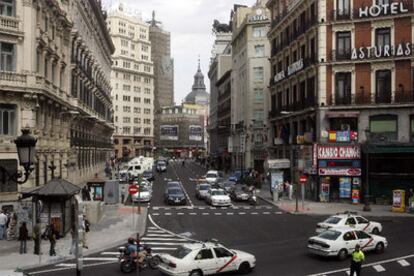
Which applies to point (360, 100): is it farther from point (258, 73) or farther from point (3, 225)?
point (258, 73)

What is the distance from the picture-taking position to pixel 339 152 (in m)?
52.8

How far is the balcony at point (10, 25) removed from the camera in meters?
39.7

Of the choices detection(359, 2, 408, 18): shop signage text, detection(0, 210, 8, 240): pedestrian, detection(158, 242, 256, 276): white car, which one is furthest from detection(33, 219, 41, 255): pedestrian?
detection(359, 2, 408, 18): shop signage text

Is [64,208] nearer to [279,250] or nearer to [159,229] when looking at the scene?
[159,229]

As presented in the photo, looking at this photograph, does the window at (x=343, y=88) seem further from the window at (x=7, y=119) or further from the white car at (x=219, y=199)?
the window at (x=7, y=119)

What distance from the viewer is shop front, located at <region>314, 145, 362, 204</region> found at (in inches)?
2066

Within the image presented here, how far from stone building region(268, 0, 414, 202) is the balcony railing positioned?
28.0m

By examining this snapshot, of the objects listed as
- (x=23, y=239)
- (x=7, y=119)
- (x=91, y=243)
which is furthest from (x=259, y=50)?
(x=23, y=239)

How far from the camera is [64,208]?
108 feet

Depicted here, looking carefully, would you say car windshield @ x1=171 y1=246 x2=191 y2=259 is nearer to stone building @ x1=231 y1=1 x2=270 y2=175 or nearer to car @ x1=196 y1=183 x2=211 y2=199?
car @ x1=196 y1=183 x2=211 y2=199

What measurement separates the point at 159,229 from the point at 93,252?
8618 millimetres

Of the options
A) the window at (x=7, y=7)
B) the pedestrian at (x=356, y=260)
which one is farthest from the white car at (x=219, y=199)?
the pedestrian at (x=356, y=260)

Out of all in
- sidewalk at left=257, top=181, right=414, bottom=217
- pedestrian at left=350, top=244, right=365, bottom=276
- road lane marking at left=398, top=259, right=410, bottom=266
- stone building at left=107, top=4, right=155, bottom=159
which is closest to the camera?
pedestrian at left=350, top=244, right=365, bottom=276

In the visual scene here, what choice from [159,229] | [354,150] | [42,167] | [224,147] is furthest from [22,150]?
[224,147]
